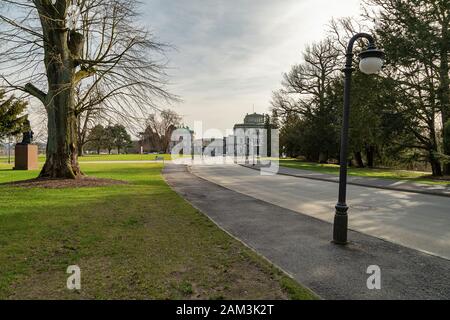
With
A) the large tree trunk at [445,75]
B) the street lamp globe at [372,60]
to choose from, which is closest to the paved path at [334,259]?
the street lamp globe at [372,60]

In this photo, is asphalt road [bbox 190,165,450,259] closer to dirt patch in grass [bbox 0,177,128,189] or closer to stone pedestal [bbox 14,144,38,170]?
dirt patch in grass [bbox 0,177,128,189]

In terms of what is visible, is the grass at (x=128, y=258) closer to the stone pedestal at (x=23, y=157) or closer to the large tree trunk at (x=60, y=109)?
the large tree trunk at (x=60, y=109)

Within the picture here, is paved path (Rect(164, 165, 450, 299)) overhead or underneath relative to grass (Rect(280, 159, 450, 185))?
underneath

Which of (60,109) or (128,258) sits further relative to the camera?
(60,109)

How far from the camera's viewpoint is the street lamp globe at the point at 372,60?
5934 mm

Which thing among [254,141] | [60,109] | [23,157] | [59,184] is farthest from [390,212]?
[254,141]

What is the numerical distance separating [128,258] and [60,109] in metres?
13.1

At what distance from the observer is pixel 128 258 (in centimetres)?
521

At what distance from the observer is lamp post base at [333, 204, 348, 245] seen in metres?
6.41

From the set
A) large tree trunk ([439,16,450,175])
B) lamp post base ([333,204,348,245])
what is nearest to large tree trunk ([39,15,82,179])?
lamp post base ([333,204,348,245])

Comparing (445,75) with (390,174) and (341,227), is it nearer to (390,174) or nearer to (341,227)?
(390,174)

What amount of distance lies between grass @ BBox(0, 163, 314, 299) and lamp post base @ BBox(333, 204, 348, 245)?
2.09m

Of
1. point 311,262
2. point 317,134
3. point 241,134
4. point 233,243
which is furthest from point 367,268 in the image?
point 241,134

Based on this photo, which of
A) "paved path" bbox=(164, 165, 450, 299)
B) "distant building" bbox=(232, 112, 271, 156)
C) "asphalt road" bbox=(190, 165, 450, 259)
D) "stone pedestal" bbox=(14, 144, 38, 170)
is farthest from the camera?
"distant building" bbox=(232, 112, 271, 156)
